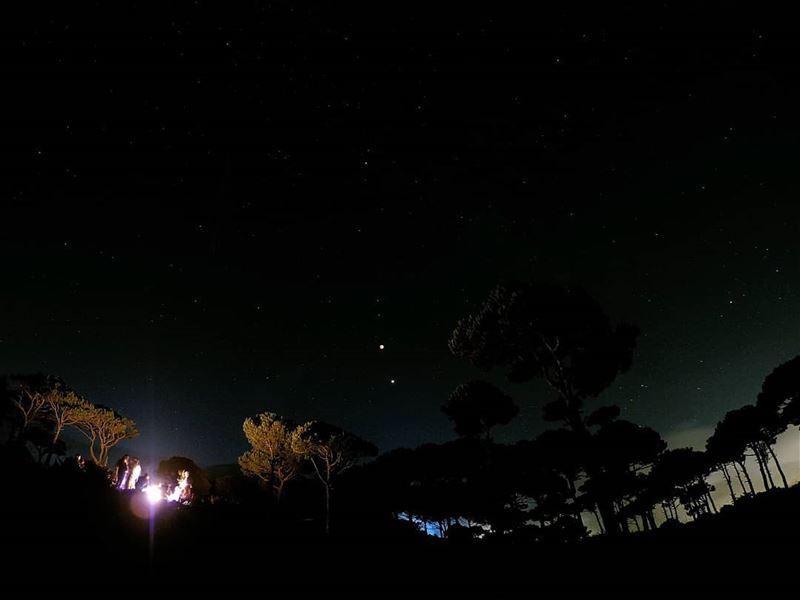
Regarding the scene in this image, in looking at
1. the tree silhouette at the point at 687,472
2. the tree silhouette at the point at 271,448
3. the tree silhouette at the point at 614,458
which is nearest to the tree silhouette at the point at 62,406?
the tree silhouette at the point at 271,448

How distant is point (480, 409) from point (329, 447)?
1487cm

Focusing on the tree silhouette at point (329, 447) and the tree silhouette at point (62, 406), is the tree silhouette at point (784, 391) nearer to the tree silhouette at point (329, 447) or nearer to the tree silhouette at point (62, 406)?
the tree silhouette at point (329, 447)

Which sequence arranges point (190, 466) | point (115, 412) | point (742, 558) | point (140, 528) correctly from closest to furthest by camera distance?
point (742, 558) → point (140, 528) → point (115, 412) → point (190, 466)

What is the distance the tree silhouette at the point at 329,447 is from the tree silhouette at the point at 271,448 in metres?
0.62

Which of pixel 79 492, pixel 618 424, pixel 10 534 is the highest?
pixel 618 424

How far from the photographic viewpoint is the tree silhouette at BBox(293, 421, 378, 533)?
34125mm

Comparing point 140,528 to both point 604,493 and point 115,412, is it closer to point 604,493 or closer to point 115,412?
point 604,493

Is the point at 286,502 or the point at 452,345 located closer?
the point at 452,345

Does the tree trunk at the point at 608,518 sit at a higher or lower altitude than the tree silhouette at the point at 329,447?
lower

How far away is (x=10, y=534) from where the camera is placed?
8.20m

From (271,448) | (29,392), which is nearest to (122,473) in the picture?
(271,448)

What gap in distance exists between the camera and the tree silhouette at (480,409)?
27.2 metres

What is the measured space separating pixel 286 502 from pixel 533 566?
1448 inches

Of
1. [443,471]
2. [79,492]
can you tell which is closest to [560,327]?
[79,492]
